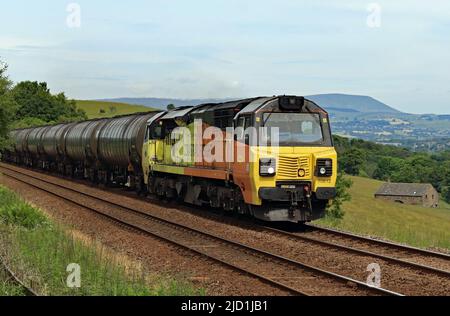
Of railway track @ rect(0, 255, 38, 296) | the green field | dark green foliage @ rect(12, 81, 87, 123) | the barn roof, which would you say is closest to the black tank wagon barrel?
railway track @ rect(0, 255, 38, 296)

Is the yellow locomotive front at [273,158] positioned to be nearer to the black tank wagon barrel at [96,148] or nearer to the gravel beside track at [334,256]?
the gravel beside track at [334,256]

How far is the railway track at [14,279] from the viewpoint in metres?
9.34

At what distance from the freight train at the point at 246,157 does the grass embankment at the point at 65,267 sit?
17.1 ft

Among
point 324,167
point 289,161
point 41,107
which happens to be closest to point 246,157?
point 289,161

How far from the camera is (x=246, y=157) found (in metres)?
17.5

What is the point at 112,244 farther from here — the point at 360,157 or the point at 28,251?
the point at 360,157

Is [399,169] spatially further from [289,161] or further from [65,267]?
[65,267]

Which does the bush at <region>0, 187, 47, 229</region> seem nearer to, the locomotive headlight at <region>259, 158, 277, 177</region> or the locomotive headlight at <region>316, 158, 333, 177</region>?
Answer: the locomotive headlight at <region>259, 158, 277, 177</region>

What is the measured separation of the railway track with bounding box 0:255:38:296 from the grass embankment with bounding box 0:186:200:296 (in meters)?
0.11

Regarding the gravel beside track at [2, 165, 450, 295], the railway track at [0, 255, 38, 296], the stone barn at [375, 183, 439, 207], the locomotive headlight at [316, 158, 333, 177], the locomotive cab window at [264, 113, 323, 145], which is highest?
the locomotive cab window at [264, 113, 323, 145]

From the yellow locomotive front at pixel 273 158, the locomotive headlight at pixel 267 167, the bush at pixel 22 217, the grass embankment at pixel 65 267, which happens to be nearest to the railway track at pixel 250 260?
the grass embankment at pixel 65 267

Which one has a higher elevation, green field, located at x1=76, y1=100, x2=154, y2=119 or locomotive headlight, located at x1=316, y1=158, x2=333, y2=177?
green field, located at x1=76, y1=100, x2=154, y2=119

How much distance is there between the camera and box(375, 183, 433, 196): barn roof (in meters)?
147
